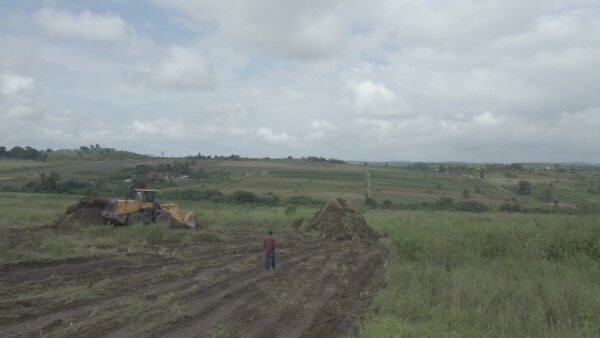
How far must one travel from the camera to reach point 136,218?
27328mm

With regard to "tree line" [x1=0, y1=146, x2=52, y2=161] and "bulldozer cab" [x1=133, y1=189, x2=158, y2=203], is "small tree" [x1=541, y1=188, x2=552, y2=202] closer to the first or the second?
"bulldozer cab" [x1=133, y1=189, x2=158, y2=203]

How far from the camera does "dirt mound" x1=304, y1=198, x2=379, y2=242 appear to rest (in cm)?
2809

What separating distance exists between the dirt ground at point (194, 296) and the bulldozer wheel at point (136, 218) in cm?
827

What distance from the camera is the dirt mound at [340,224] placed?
28.1 metres

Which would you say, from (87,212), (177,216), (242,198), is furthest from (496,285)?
(242,198)

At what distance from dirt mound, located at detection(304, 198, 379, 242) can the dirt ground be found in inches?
313

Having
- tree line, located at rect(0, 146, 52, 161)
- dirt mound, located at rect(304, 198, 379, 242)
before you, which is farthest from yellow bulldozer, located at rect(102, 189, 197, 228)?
tree line, located at rect(0, 146, 52, 161)

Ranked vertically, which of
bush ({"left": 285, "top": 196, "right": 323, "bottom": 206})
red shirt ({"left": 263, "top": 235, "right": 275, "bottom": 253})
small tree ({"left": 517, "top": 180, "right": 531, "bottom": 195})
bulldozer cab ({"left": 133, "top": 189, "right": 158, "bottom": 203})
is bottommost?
bush ({"left": 285, "top": 196, "right": 323, "bottom": 206})

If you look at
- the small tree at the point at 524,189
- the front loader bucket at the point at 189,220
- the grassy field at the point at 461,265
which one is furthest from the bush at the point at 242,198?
the small tree at the point at 524,189

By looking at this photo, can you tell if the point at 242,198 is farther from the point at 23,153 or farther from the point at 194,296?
the point at 23,153

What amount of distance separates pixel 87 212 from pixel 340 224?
15.0 m

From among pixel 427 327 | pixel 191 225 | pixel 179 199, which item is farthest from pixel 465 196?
pixel 427 327

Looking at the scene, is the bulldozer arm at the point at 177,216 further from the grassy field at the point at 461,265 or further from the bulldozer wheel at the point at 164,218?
the grassy field at the point at 461,265

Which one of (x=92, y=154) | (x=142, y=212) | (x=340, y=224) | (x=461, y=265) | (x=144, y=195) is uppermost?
(x=92, y=154)
